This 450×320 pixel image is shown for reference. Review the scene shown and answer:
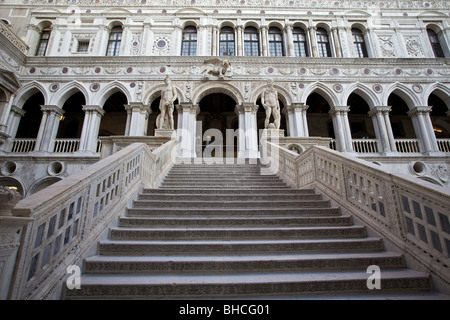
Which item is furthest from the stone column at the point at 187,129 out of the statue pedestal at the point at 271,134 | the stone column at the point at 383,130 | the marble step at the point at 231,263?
Result: the stone column at the point at 383,130

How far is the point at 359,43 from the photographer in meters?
16.1

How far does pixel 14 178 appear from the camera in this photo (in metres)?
12.1

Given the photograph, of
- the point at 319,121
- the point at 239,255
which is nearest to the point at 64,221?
the point at 239,255

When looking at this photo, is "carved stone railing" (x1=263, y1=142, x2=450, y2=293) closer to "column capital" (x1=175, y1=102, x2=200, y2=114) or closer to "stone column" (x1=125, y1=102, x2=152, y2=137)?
"column capital" (x1=175, y1=102, x2=200, y2=114)

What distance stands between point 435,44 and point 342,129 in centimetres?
1023

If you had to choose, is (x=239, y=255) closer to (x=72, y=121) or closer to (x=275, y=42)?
(x=275, y=42)

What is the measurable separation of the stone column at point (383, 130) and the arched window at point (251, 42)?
8.82 m

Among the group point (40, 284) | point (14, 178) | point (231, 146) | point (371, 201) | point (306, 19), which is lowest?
point (40, 284)

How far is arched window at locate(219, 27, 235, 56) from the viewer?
51.4 ft

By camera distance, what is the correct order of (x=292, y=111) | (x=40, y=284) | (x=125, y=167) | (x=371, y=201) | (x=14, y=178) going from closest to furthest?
(x=40, y=284) < (x=371, y=201) < (x=125, y=167) < (x=14, y=178) < (x=292, y=111)
